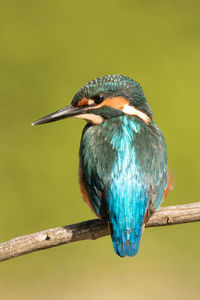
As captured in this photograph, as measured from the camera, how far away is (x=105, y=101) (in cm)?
295

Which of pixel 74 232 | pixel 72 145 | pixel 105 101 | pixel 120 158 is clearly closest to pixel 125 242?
pixel 74 232

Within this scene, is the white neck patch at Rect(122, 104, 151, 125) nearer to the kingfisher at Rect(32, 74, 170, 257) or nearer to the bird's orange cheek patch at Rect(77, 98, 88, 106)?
the kingfisher at Rect(32, 74, 170, 257)

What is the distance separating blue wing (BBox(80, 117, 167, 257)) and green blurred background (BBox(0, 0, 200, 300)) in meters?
1.69

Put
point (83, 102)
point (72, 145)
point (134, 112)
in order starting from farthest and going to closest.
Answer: point (72, 145), point (134, 112), point (83, 102)

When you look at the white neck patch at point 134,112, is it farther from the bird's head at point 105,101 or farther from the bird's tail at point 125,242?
the bird's tail at point 125,242

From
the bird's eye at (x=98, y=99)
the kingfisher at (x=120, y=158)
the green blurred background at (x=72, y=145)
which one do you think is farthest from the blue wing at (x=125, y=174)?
the green blurred background at (x=72, y=145)

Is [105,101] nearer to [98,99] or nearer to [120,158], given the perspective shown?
[98,99]

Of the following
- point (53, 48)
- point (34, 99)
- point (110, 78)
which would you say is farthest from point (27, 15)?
point (110, 78)

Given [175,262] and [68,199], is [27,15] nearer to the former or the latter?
[68,199]

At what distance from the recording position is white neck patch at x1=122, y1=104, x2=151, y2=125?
9.91 feet

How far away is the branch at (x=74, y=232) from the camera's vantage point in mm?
2660

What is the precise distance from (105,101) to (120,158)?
1.05ft

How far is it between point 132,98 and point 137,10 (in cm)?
256

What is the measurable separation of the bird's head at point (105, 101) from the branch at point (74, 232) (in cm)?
50
